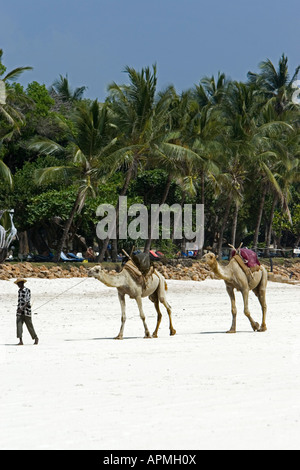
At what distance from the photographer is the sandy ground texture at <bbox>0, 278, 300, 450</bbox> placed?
6438 mm

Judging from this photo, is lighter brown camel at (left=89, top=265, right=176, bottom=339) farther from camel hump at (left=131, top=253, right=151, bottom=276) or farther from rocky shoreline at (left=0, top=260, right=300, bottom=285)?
rocky shoreline at (left=0, top=260, right=300, bottom=285)

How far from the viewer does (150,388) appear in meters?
8.77

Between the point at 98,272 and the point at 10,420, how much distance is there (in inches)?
251

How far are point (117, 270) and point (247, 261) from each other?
58.3ft

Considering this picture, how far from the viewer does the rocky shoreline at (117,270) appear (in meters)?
29.2

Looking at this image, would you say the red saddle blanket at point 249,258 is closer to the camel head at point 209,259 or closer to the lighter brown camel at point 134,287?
the camel head at point 209,259

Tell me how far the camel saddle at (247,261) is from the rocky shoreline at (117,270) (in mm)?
10328

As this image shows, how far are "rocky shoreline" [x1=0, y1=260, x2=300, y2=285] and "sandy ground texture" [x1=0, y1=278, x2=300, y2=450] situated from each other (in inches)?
443

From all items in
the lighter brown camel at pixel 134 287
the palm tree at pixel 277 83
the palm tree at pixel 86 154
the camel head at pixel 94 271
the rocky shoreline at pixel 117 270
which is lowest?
the rocky shoreline at pixel 117 270

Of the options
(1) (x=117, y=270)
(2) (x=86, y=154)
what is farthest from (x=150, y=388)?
(2) (x=86, y=154)

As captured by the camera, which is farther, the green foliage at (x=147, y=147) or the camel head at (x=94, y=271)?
the green foliage at (x=147, y=147)

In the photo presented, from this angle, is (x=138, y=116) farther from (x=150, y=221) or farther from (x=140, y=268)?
(x=140, y=268)

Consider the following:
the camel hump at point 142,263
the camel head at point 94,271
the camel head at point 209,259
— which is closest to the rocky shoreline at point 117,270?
the camel hump at point 142,263

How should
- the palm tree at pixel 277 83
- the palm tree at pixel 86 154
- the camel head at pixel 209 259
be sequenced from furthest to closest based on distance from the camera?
the palm tree at pixel 277 83 → the palm tree at pixel 86 154 → the camel head at pixel 209 259
